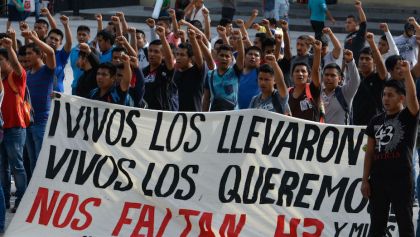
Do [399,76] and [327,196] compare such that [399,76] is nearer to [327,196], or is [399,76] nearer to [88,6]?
[327,196]

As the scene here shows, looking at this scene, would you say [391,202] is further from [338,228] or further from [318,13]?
[318,13]

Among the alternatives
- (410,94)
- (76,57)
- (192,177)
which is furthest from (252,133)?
(76,57)

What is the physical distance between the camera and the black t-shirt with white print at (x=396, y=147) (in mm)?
8273

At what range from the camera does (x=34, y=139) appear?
10648 millimetres

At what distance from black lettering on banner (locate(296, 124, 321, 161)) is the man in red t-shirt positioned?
8.55 ft

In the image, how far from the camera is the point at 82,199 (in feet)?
30.5

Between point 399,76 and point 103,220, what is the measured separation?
10.0 feet

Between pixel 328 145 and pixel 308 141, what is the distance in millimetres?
154

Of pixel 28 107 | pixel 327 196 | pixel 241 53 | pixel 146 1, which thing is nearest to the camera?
pixel 327 196

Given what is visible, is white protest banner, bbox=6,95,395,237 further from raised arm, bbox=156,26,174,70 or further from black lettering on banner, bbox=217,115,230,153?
raised arm, bbox=156,26,174,70

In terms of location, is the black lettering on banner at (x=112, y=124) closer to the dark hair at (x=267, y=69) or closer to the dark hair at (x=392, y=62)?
the dark hair at (x=267, y=69)

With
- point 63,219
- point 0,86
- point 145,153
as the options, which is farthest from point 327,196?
point 0,86

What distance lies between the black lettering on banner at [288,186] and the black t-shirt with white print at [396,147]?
0.79m

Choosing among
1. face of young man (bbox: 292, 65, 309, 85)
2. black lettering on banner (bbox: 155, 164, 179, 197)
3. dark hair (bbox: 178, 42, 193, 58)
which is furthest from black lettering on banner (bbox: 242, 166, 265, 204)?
dark hair (bbox: 178, 42, 193, 58)
